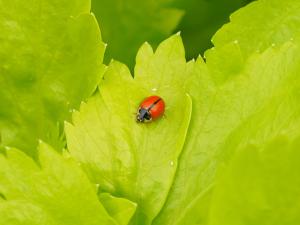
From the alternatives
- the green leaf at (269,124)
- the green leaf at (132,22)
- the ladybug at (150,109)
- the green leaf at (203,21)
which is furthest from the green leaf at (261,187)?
the green leaf at (203,21)

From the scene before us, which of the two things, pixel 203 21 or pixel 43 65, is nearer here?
pixel 43 65

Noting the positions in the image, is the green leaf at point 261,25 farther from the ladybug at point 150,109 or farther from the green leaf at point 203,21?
the green leaf at point 203,21

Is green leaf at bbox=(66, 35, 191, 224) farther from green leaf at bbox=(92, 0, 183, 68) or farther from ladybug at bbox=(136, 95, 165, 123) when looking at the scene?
green leaf at bbox=(92, 0, 183, 68)

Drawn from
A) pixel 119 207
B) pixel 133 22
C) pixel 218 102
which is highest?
pixel 133 22

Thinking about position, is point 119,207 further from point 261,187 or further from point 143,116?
point 261,187

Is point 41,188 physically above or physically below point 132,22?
below

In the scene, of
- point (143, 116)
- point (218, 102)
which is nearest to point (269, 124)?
point (218, 102)

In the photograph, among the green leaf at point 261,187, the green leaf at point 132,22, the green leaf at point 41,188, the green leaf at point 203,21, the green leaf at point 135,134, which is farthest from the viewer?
the green leaf at point 203,21
